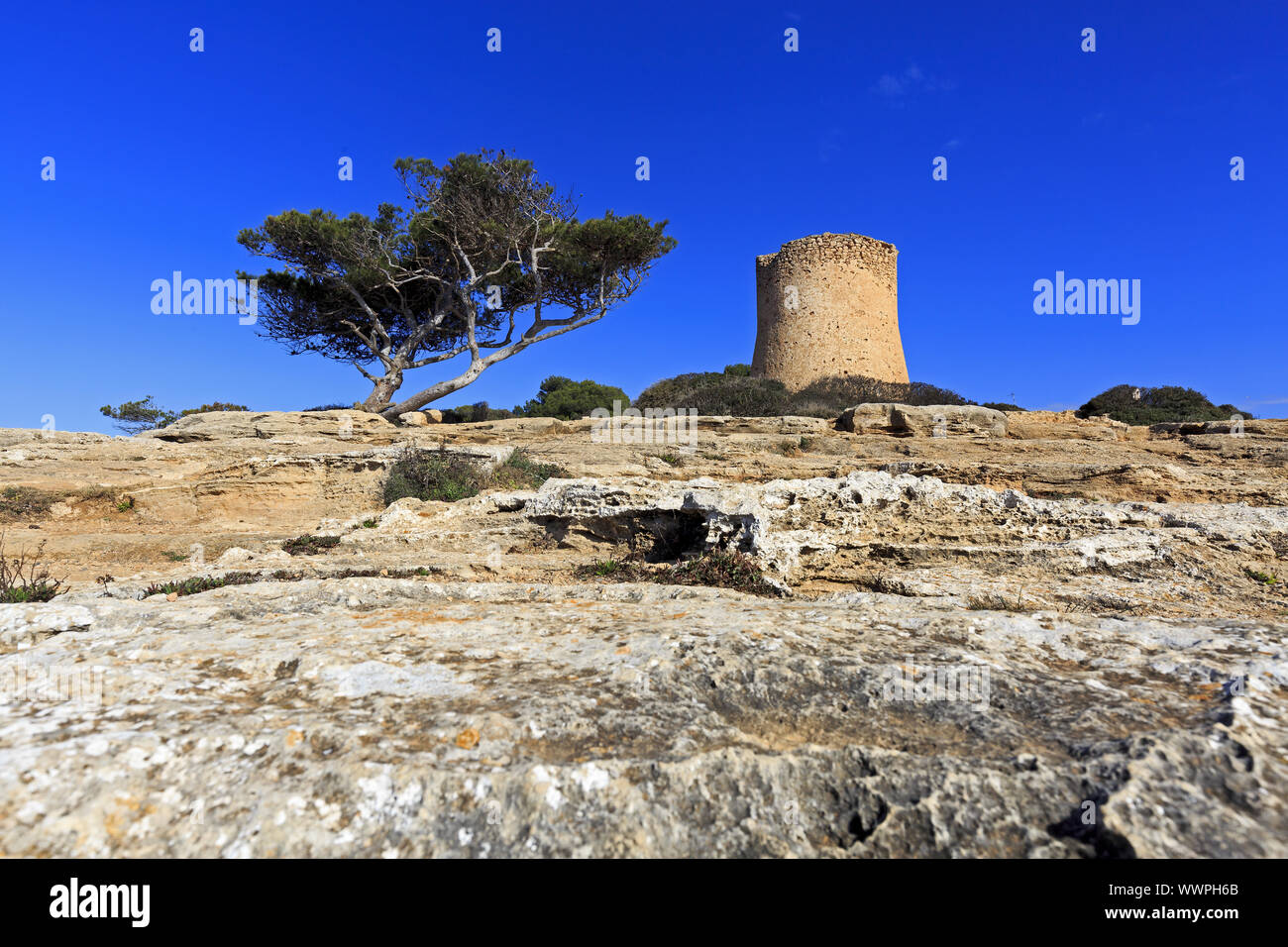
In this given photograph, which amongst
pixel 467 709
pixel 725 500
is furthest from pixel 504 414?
pixel 467 709

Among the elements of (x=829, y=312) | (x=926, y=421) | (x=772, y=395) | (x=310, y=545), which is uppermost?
(x=829, y=312)

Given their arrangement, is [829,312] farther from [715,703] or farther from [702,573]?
[715,703]

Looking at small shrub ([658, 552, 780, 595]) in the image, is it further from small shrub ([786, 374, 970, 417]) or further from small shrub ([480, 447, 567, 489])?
small shrub ([786, 374, 970, 417])

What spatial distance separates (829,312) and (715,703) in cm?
2593

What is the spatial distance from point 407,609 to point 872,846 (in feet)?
7.64

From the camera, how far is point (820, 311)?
84.0ft

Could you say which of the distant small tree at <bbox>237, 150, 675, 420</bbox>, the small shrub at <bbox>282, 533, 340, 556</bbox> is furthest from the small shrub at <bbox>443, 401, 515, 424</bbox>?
the small shrub at <bbox>282, 533, 340, 556</bbox>

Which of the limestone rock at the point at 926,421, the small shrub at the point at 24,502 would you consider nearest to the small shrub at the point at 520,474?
the small shrub at the point at 24,502

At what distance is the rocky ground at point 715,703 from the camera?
4.33 ft

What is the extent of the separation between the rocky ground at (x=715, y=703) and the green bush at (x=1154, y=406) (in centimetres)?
1904

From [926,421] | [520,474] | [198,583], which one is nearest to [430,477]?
[520,474]

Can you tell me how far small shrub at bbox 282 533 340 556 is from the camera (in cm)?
593

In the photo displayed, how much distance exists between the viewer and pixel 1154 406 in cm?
2067
